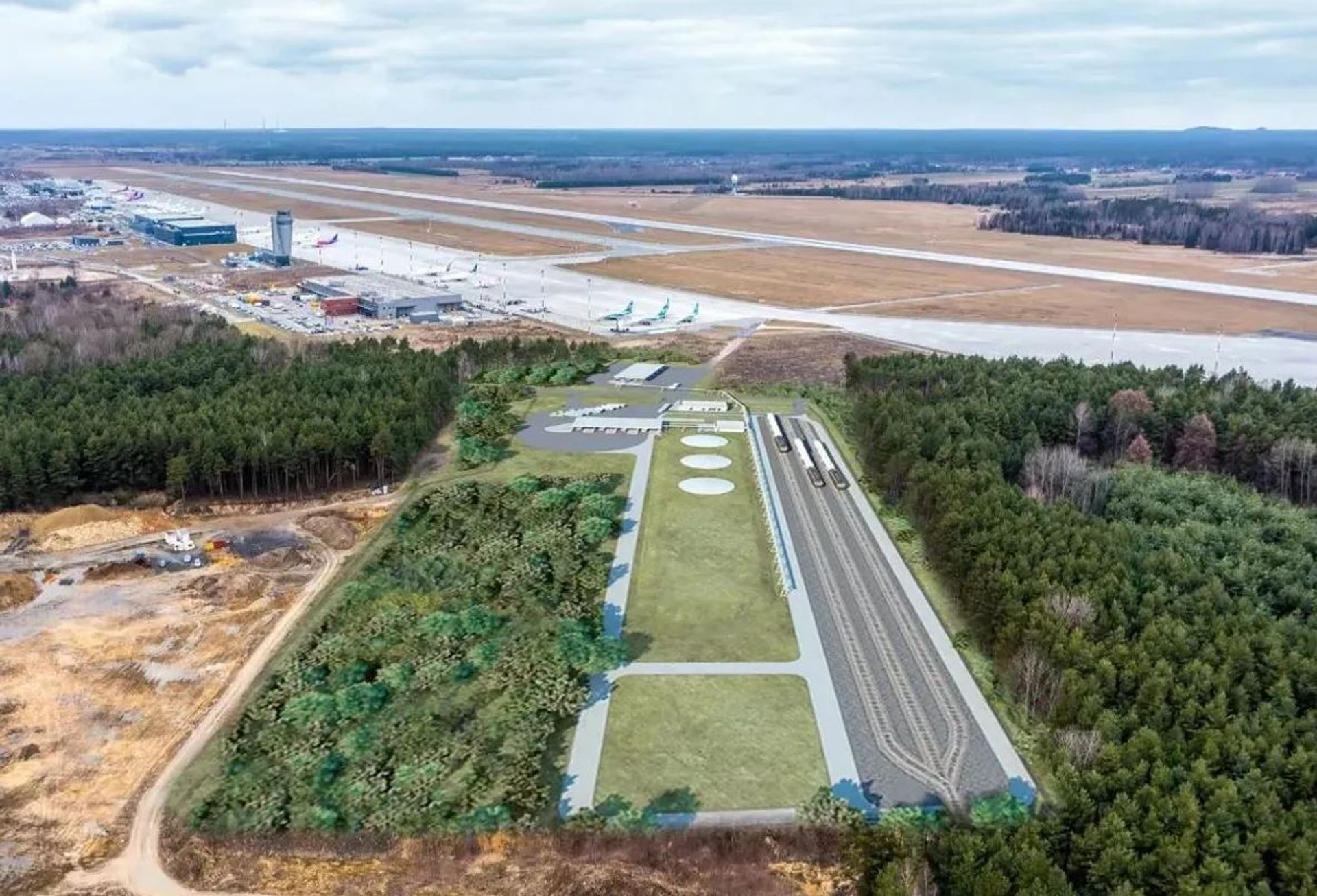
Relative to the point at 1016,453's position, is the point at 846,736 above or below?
below

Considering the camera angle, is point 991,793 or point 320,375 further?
point 320,375

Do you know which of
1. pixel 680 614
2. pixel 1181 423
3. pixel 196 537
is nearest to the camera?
pixel 680 614

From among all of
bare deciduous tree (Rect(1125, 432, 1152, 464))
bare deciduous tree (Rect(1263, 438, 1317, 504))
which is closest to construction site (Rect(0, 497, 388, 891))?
bare deciduous tree (Rect(1125, 432, 1152, 464))

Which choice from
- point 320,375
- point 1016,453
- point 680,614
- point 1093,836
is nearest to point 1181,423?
point 1016,453

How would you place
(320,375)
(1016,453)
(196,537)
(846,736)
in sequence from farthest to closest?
(320,375) < (1016,453) < (196,537) < (846,736)

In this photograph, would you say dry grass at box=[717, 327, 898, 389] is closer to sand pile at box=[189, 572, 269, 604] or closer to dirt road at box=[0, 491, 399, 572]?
dirt road at box=[0, 491, 399, 572]

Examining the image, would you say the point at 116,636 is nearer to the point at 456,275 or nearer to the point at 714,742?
the point at 714,742

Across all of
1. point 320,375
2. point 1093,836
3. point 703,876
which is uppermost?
point 320,375

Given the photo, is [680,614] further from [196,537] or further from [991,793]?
[196,537]

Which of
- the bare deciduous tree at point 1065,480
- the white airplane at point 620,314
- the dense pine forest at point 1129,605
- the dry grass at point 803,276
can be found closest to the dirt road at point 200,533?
the dense pine forest at point 1129,605
